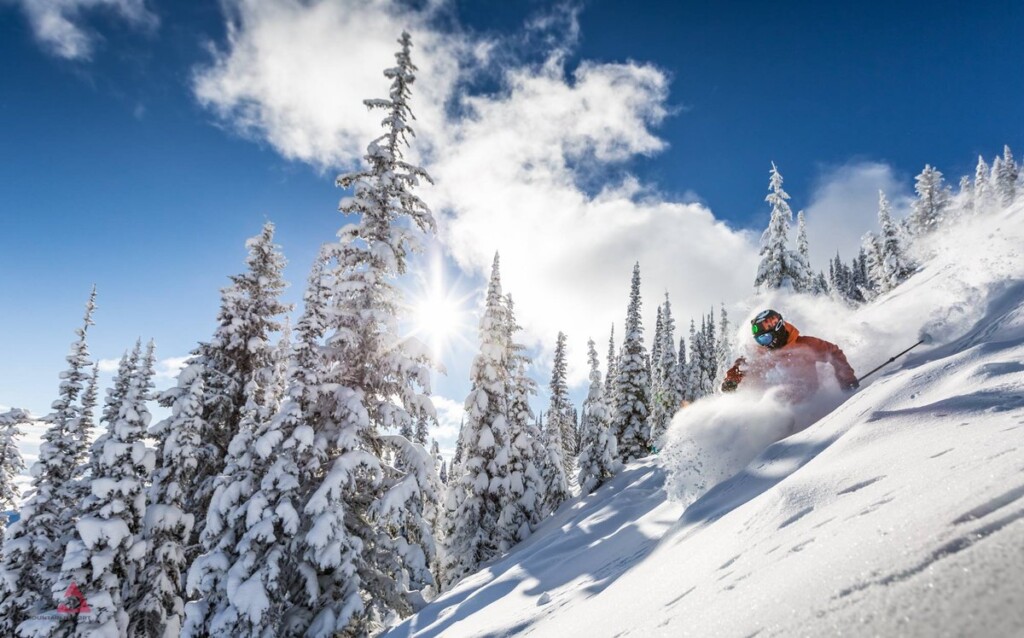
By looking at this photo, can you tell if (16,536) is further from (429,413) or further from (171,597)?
(429,413)

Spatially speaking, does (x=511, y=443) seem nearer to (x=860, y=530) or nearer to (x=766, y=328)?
(x=766, y=328)

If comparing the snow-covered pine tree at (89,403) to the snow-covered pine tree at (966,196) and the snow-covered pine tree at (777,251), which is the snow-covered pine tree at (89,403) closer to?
the snow-covered pine tree at (777,251)

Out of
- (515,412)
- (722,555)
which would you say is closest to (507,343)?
(515,412)

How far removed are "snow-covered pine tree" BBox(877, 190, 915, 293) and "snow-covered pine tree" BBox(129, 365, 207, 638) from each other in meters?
62.7

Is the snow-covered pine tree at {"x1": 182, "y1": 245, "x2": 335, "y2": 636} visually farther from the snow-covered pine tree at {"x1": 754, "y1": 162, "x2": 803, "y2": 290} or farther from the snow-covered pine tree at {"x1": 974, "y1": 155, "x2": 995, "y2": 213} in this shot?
the snow-covered pine tree at {"x1": 974, "y1": 155, "x2": 995, "y2": 213}

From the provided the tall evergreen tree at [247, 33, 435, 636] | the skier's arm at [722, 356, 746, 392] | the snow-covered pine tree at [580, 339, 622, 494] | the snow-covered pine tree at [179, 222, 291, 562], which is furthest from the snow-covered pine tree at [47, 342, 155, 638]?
the snow-covered pine tree at [580, 339, 622, 494]

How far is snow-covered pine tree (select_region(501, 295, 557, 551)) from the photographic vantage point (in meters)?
24.5

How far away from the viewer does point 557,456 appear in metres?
31.3

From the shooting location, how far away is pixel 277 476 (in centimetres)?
1067

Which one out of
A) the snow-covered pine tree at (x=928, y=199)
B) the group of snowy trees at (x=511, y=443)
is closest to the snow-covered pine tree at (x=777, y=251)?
the group of snowy trees at (x=511, y=443)

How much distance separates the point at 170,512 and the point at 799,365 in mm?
17969

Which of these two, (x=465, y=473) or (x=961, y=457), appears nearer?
→ (x=961, y=457)

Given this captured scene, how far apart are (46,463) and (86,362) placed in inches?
180

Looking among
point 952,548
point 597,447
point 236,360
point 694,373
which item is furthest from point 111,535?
point 694,373
